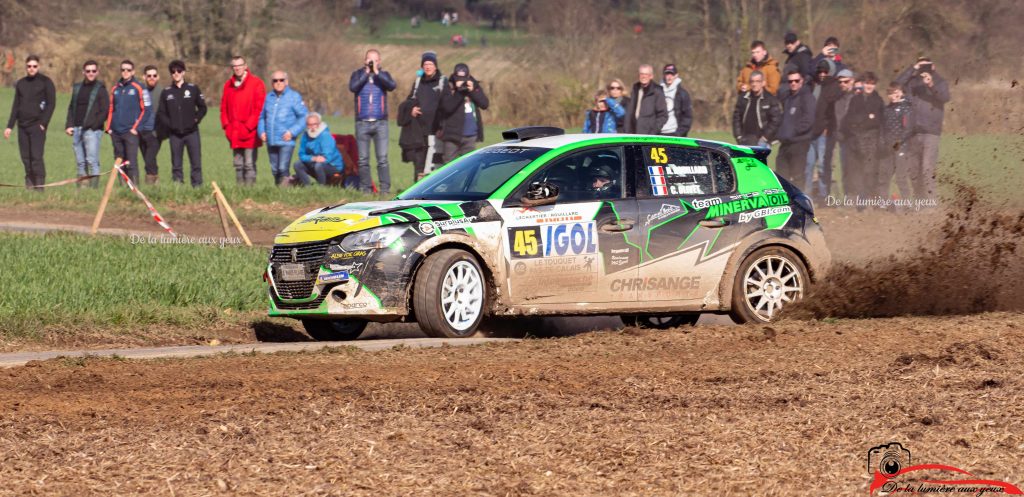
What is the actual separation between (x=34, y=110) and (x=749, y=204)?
16079mm

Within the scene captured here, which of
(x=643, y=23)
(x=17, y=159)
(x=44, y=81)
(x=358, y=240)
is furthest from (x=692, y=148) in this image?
(x=643, y=23)

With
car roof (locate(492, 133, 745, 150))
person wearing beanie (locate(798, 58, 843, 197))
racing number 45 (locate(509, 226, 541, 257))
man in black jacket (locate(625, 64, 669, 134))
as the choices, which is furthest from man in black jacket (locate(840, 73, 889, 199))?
racing number 45 (locate(509, 226, 541, 257))

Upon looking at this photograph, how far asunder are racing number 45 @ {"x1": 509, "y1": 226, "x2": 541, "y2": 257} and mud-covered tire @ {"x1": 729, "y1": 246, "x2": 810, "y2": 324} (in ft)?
6.00

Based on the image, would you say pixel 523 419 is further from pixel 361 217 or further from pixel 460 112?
pixel 460 112

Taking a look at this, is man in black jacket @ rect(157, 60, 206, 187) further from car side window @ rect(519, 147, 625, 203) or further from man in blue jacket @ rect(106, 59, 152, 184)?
car side window @ rect(519, 147, 625, 203)

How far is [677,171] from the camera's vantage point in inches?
472

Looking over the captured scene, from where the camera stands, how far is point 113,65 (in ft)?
222

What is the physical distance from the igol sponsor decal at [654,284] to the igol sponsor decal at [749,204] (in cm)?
56

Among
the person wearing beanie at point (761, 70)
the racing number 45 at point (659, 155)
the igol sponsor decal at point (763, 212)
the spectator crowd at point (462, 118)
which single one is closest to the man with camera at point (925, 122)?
the spectator crowd at point (462, 118)

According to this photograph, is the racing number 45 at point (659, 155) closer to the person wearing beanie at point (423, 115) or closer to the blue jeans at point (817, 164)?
the blue jeans at point (817, 164)

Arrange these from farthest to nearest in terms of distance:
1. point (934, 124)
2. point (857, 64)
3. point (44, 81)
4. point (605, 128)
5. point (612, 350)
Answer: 1. point (857, 64)
2. point (44, 81)
3. point (605, 128)
4. point (934, 124)
5. point (612, 350)

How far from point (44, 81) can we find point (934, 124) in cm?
1434

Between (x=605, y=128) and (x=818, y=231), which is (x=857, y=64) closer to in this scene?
(x=605, y=128)

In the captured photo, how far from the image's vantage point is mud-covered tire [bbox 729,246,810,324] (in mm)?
12000
